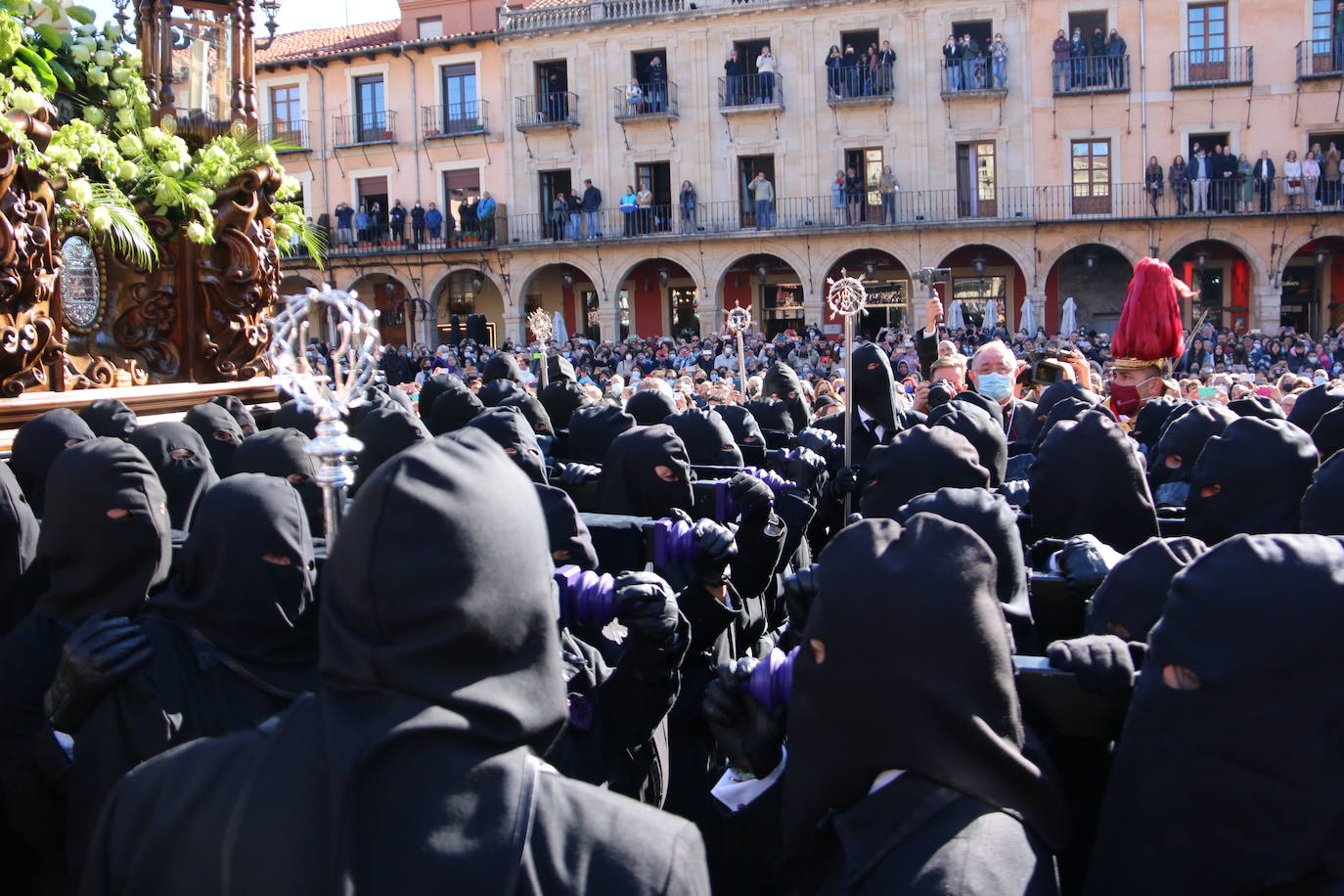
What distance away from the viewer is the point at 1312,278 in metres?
30.7

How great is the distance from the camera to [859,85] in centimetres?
3025

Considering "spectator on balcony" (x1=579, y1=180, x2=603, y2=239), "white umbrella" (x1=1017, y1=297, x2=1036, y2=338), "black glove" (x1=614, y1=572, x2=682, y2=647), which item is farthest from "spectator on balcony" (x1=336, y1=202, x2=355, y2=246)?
"black glove" (x1=614, y1=572, x2=682, y2=647)

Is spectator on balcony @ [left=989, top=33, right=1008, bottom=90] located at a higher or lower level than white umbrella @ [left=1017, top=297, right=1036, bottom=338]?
higher

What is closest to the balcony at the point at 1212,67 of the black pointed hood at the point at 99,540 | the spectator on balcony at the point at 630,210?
the spectator on balcony at the point at 630,210

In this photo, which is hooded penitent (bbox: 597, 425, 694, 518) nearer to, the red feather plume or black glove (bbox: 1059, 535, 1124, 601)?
black glove (bbox: 1059, 535, 1124, 601)

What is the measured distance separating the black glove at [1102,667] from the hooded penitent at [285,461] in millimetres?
3699

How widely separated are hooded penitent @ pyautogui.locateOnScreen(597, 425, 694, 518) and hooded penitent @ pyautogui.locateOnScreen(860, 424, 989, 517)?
0.91 m

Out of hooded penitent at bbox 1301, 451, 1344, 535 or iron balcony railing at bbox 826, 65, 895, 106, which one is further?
iron balcony railing at bbox 826, 65, 895, 106

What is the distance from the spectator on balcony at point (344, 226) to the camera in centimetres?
3472

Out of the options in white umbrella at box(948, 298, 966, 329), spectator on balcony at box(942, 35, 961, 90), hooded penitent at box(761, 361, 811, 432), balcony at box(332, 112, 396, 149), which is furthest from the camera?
balcony at box(332, 112, 396, 149)

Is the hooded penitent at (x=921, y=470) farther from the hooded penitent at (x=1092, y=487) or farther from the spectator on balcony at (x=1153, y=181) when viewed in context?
the spectator on balcony at (x=1153, y=181)

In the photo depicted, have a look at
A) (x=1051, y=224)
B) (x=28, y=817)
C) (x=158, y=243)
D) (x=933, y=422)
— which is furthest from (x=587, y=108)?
(x=28, y=817)

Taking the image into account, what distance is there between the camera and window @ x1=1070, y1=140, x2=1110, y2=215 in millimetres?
29797

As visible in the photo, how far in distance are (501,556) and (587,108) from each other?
32.2m
